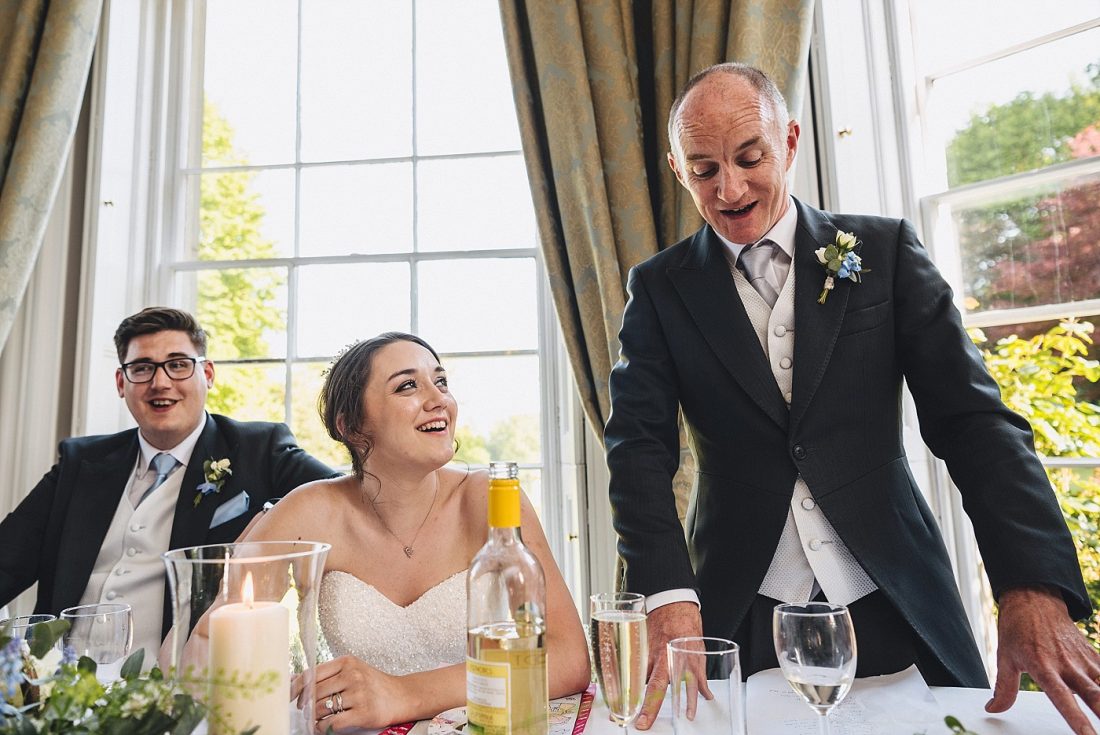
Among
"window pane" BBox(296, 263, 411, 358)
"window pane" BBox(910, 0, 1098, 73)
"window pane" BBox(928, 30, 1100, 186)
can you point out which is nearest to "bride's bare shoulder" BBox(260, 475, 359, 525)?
"window pane" BBox(296, 263, 411, 358)

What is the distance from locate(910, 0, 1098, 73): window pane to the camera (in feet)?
6.78

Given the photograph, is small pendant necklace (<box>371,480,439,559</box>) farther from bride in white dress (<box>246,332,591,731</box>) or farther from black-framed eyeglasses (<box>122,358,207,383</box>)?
black-framed eyeglasses (<box>122,358,207,383</box>)

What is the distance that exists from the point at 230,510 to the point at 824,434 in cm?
155

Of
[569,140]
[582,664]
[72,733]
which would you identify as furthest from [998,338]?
[72,733]

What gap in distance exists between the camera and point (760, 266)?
1.43 meters

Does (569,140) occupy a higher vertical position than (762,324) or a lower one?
higher

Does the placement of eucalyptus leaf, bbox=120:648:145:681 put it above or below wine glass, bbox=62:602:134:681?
above

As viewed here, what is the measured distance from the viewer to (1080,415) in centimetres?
201

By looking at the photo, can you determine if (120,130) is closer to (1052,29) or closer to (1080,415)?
(1052,29)

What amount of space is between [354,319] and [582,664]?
1.86 meters

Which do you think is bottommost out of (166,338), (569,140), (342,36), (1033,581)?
(1033,581)

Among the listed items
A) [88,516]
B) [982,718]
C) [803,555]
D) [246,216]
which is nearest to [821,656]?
[982,718]

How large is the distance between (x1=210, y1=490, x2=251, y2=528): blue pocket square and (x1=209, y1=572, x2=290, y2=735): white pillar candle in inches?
59.2

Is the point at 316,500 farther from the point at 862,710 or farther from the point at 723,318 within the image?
the point at 862,710
